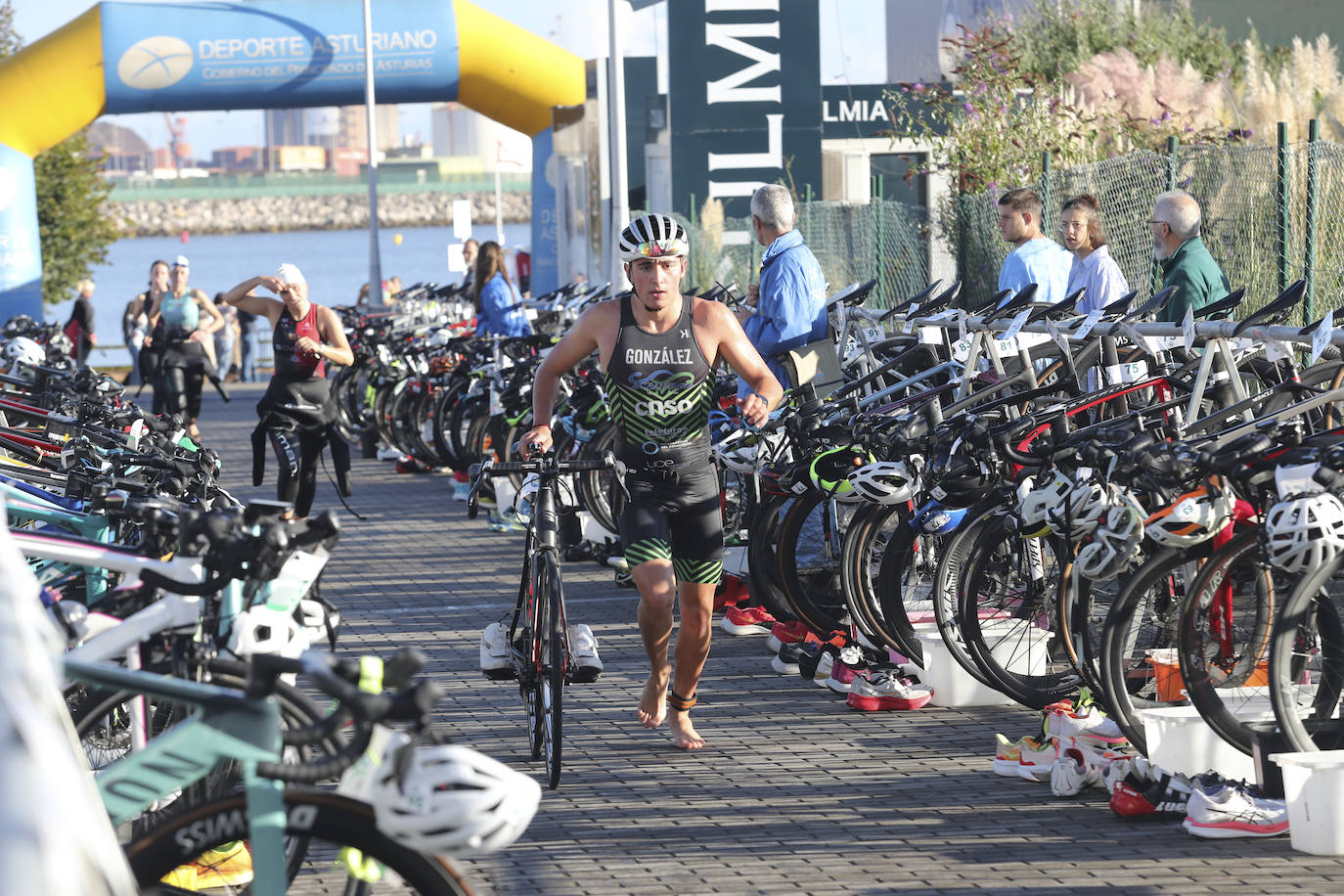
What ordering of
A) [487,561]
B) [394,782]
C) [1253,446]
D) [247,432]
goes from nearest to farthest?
[394,782] → [1253,446] → [487,561] → [247,432]

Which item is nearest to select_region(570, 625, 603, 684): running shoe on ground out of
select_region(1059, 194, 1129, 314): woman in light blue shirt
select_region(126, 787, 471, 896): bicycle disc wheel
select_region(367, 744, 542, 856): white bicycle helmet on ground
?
select_region(126, 787, 471, 896): bicycle disc wheel

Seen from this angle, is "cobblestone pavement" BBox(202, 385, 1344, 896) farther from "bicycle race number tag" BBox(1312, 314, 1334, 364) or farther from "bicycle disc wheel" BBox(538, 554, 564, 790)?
"bicycle race number tag" BBox(1312, 314, 1334, 364)

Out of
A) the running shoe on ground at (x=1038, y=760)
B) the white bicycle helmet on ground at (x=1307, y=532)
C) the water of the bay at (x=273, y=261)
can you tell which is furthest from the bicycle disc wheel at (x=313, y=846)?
the water of the bay at (x=273, y=261)

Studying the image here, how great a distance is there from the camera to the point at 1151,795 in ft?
18.3

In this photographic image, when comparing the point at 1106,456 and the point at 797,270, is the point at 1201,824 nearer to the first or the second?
the point at 1106,456

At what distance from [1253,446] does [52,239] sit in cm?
3509

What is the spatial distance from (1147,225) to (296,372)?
5964 millimetres

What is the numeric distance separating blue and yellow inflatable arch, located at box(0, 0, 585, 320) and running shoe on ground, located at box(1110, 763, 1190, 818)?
2079 centimetres

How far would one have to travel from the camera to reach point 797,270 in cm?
917

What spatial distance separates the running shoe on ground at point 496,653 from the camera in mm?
6547

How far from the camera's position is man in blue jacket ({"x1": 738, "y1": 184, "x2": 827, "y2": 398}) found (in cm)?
914

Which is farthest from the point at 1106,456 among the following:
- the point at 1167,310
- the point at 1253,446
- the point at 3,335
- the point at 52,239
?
the point at 52,239

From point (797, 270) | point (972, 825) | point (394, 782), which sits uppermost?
point (797, 270)

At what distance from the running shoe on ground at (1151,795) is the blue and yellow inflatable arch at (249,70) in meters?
20.8
